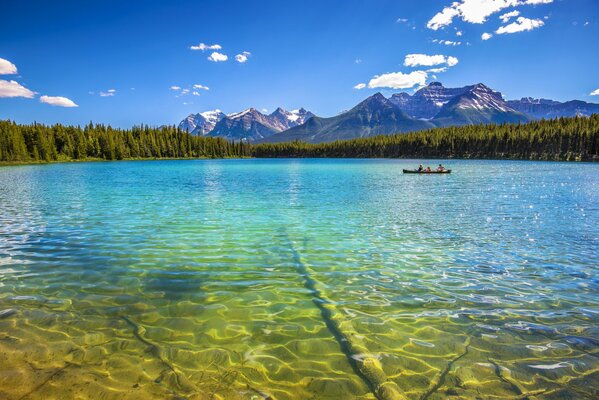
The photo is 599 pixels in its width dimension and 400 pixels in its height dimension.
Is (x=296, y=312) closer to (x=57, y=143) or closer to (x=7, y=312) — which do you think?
(x=7, y=312)

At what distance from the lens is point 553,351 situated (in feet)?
25.1

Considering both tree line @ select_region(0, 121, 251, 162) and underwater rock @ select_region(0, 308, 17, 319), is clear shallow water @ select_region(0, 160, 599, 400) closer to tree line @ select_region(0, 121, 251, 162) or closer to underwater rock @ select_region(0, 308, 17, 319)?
underwater rock @ select_region(0, 308, 17, 319)

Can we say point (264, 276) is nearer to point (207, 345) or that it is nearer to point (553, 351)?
point (207, 345)

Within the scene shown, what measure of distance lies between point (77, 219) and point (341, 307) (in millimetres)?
22768

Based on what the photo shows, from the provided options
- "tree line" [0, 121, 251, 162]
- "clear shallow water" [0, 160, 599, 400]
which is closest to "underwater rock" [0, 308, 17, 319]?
"clear shallow water" [0, 160, 599, 400]

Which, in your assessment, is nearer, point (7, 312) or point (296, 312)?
point (7, 312)

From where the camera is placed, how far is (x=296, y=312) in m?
9.77

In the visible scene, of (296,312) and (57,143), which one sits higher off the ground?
(57,143)

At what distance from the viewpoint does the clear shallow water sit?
6551 millimetres

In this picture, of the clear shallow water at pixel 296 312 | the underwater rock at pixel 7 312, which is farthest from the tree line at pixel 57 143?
the underwater rock at pixel 7 312

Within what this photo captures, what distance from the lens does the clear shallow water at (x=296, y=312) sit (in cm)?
655

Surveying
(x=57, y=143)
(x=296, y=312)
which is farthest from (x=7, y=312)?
(x=57, y=143)

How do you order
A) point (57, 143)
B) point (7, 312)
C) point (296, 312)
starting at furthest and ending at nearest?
point (57, 143) < point (296, 312) < point (7, 312)

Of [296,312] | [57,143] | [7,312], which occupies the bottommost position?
[296,312]
